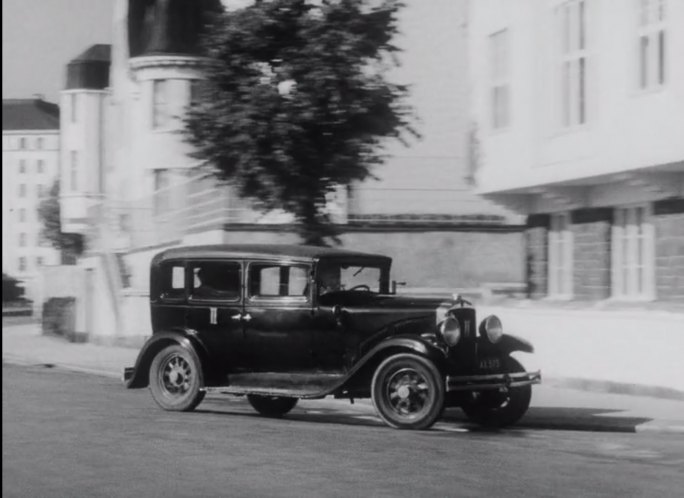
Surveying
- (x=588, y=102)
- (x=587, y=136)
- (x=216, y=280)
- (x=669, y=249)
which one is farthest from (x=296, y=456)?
(x=588, y=102)

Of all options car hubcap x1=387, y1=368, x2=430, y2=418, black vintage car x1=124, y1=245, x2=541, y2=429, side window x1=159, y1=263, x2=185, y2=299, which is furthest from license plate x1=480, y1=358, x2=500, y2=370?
side window x1=159, y1=263, x2=185, y2=299

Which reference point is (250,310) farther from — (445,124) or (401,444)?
(445,124)

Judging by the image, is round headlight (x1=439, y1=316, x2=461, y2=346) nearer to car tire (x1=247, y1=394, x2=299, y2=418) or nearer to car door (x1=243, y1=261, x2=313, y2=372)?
car door (x1=243, y1=261, x2=313, y2=372)

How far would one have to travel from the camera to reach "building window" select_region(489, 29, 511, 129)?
2084cm

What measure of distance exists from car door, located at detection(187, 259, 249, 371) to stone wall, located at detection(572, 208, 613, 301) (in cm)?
820

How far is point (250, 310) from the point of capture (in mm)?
12539

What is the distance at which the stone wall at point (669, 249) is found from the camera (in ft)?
56.9

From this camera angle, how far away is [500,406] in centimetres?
1248

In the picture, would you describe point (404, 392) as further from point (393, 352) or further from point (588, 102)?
point (588, 102)

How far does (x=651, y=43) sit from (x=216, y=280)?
22.8ft

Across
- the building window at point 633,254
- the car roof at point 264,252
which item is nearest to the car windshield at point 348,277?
the car roof at point 264,252

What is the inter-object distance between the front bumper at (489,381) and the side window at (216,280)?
2382 millimetres

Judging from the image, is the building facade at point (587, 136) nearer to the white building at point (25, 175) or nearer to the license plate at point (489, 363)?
the license plate at point (489, 363)

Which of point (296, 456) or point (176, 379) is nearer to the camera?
point (296, 456)
